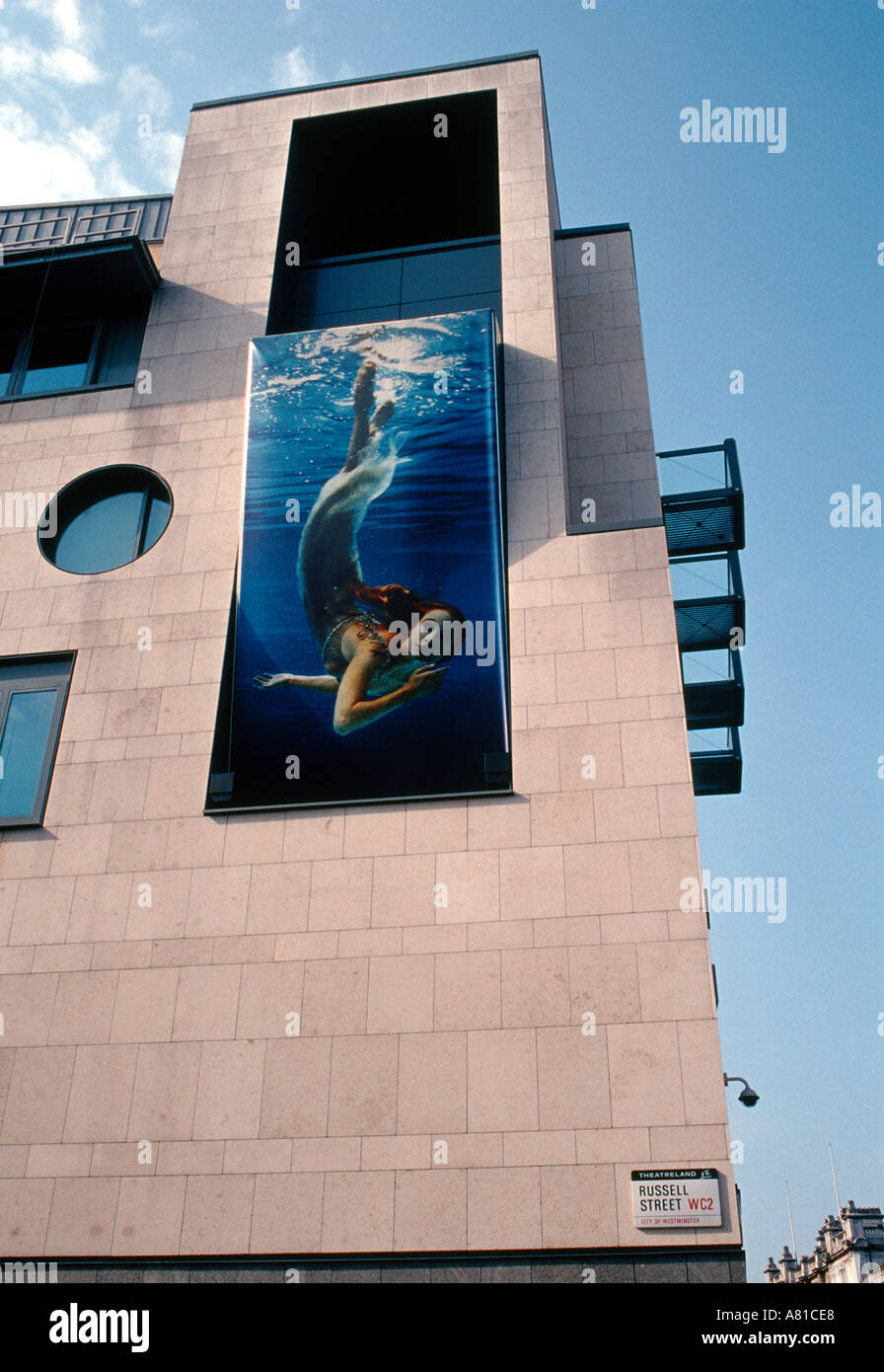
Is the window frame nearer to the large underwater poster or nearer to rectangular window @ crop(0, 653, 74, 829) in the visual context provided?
the large underwater poster

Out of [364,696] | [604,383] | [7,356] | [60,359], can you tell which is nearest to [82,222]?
[7,356]

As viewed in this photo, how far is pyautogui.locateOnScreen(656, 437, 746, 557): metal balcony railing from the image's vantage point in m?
21.1

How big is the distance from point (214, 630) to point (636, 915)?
8098 mm

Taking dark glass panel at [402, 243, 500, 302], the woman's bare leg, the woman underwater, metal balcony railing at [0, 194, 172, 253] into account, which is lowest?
the woman underwater

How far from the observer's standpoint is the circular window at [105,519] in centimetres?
1892

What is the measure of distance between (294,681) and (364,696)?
47.2 inches

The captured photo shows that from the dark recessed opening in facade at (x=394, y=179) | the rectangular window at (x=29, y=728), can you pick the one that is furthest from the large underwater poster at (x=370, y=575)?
the dark recessed opening in facade at (x=394, y=179)

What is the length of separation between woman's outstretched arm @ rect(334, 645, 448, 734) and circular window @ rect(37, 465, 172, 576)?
→ 5.00 metres

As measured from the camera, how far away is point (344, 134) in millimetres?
24141

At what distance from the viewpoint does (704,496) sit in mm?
21125

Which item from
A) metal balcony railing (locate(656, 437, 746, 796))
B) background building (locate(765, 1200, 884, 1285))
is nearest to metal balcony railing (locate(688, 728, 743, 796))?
metal balcony railing (locate(656, 437, 746, 796))

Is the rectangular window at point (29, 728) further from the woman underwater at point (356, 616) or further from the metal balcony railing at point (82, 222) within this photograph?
the metal balcony railing at point (82, 222)

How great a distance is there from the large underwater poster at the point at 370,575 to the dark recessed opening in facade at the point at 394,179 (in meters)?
5.63
